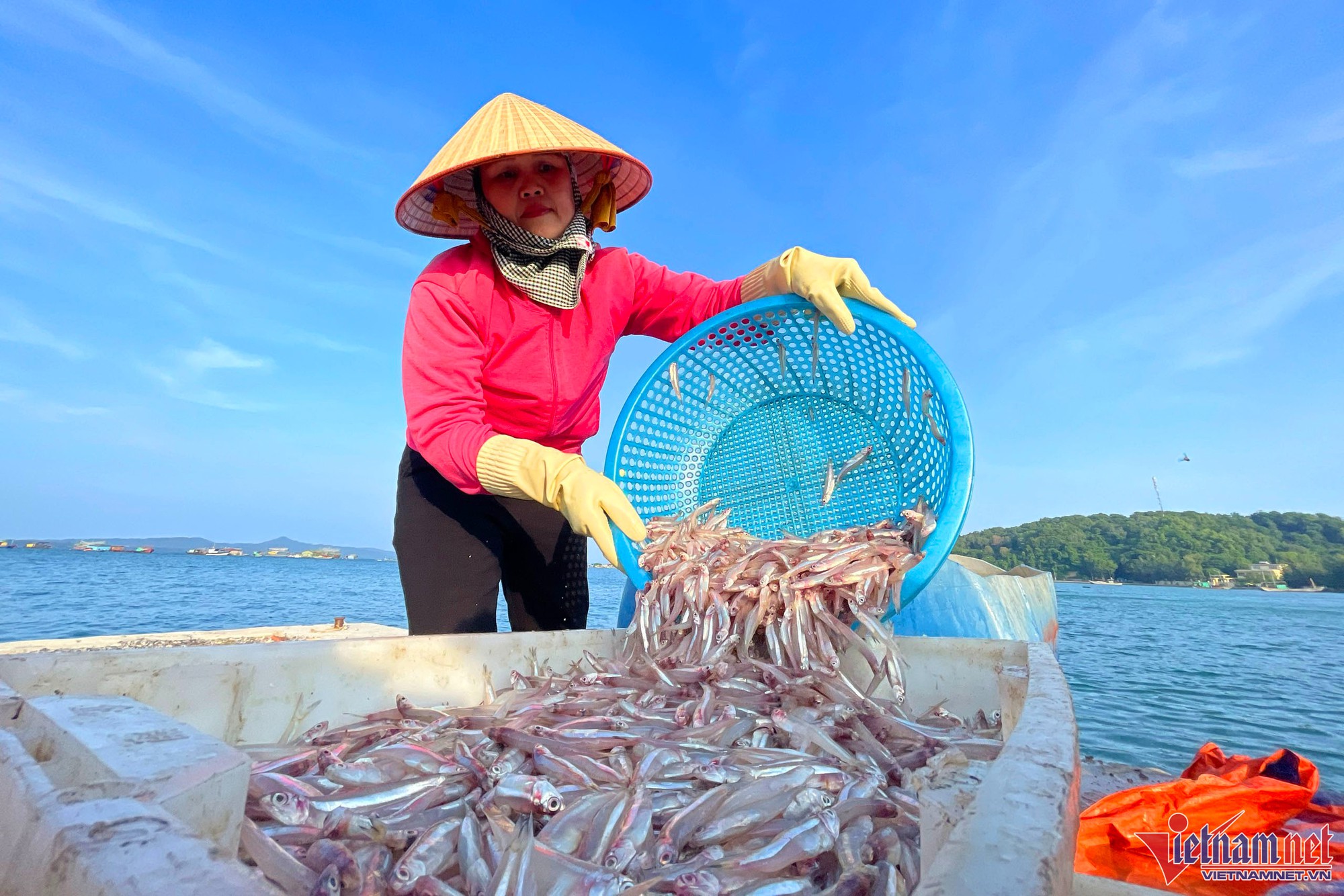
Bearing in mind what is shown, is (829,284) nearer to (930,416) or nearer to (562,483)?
(930,416)

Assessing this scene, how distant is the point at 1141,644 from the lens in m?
13.1

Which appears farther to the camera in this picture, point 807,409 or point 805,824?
point 807,409

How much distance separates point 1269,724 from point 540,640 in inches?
282

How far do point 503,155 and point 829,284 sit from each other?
156 cm

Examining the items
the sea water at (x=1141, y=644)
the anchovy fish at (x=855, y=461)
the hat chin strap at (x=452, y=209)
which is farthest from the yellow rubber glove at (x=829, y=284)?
the sea water at (x=1141, y=644)

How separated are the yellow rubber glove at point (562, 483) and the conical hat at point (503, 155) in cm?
118

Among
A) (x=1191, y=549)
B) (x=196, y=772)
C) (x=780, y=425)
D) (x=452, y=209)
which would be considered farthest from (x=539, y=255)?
(x=1191, y=549)

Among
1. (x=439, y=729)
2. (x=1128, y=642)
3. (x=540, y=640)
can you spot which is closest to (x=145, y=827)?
(x=439, y=729)

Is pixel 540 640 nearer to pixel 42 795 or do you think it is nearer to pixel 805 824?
pixel 805 824

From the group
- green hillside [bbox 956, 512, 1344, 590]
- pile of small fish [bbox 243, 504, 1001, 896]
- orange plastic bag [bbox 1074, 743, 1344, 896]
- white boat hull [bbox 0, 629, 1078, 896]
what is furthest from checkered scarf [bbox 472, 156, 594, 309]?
green hillside [bbox 956, 512, 1344, 590]

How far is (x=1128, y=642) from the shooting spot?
13.6 metres

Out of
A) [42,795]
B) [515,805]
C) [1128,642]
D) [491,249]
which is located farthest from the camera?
[1128,642]

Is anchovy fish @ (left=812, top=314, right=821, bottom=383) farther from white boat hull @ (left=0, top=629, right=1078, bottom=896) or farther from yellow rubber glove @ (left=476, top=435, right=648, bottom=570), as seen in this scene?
white boat hull @ (left=0, top=629, right=1078, bottom=896)

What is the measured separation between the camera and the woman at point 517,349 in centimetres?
271
